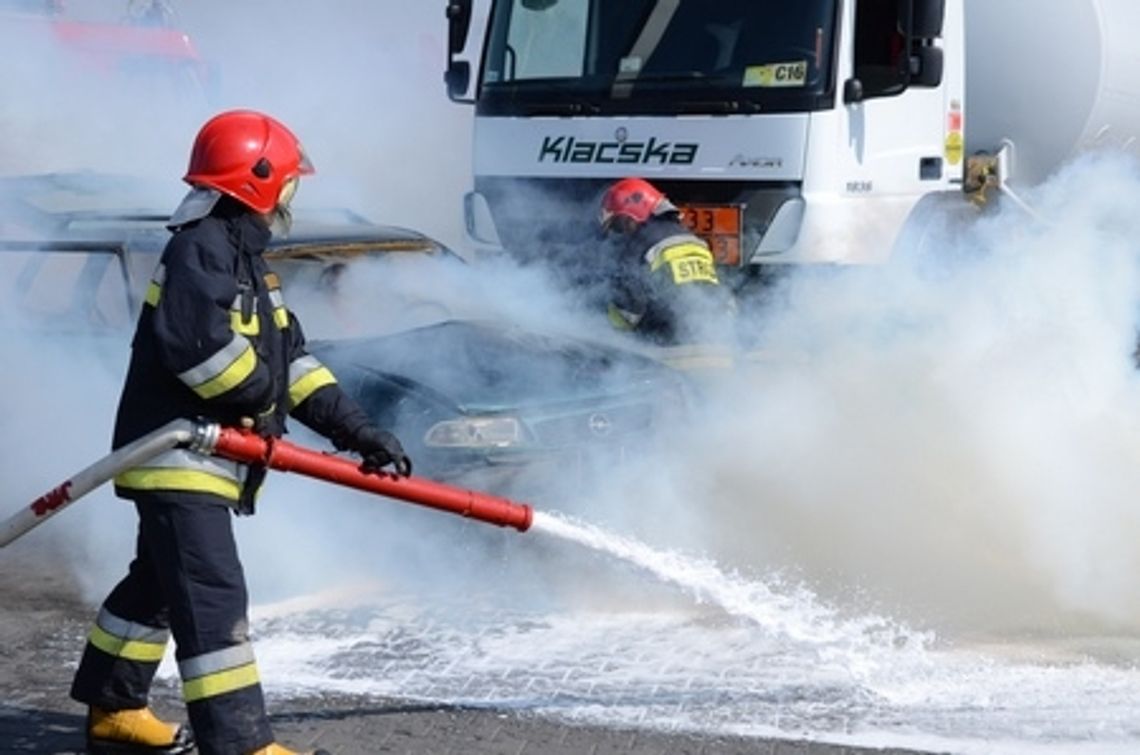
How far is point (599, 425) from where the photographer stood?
279 inches

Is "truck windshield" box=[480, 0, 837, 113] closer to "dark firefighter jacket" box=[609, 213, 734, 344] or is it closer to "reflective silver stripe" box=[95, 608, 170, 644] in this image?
"dark firefighter jacket" box=[609, 213, 734, 344]

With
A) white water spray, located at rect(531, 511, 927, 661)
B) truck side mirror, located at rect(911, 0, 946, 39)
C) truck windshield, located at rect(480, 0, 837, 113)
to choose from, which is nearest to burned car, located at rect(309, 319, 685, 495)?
white water spray, located at rect(531, 511, 927, 661)

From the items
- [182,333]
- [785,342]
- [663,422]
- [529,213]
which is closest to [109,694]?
[182,333]

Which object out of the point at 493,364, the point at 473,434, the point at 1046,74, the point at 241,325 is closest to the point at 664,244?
the point at 493,364

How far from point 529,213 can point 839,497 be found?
11.7 feet

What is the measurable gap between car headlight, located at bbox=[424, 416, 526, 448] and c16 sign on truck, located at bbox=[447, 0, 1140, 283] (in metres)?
3.11

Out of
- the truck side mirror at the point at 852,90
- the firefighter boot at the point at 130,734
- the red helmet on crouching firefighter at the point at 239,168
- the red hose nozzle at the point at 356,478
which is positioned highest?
the truck side mirror at the point at 852,90

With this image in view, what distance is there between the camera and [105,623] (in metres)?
5.16

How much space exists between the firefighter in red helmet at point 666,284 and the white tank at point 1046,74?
104 inches

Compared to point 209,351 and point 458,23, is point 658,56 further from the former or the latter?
point 209,351

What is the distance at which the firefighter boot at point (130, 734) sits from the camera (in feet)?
16.9

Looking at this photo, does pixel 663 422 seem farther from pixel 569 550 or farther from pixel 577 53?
pixel 577 53

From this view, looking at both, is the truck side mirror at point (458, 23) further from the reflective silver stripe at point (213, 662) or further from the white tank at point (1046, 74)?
the reflective silver stripe at point (213, 662)

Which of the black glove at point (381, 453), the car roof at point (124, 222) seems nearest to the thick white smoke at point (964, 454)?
the car roof at point (124, 222)
